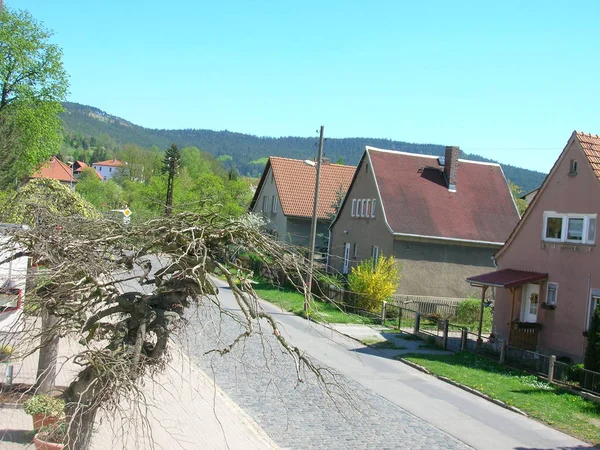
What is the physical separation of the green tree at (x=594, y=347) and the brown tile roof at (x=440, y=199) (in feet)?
53.4

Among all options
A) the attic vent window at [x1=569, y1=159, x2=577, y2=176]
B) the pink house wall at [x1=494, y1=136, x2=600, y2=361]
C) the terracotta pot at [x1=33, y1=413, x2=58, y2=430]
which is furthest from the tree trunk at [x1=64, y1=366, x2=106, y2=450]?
the attic vent window at [x1=569, y1=159, x2=577, y2=176]

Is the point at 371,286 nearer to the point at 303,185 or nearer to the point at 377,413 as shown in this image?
the point at 377,413

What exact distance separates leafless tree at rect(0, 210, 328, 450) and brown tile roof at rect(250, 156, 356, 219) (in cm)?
4062

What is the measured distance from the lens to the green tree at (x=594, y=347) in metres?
18.8

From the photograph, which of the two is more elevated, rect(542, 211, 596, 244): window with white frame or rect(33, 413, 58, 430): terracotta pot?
rect(542, 211, 596, 244): window with white frame

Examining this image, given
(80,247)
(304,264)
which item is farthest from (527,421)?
(80,247)

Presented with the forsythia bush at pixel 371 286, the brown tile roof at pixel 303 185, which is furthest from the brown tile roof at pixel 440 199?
the brown tile roof at pixel 303 185

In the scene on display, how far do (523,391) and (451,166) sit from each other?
22.0 meters

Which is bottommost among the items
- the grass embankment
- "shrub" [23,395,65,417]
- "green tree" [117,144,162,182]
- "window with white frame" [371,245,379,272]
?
the grass embankment

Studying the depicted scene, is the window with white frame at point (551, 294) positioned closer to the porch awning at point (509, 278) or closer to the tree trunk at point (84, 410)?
the porch awning at point (509, 278)

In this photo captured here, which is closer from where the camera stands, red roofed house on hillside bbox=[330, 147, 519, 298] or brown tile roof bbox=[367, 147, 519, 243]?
red roofed house on hillside bbox=[330, 147, 519, 298]

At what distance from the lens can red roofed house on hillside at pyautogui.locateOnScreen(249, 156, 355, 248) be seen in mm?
48406

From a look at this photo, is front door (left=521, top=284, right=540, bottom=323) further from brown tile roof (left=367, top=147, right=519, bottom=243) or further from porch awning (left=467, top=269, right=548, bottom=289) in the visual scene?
brown tile roof (left=367, top=147, right=519, bottom=243)

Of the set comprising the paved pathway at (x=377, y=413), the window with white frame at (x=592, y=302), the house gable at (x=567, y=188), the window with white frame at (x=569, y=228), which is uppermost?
the house gable at (x=567, y=188)
